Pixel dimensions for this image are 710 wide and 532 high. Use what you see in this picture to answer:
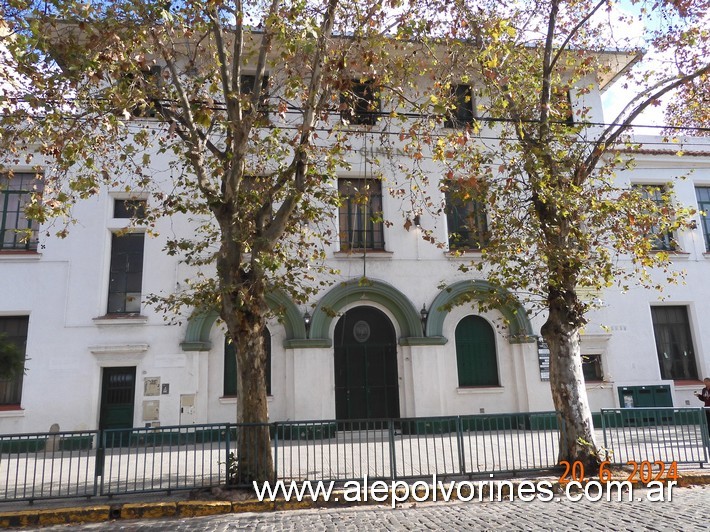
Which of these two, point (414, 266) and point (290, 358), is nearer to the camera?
point (290, 358)

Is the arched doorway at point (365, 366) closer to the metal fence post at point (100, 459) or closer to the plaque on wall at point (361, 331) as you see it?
the plaque on wall at point (361, 331)

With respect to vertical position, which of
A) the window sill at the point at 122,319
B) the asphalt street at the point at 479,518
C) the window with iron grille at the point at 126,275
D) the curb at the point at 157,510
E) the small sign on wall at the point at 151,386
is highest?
the window with iron grille at the point at 126,275

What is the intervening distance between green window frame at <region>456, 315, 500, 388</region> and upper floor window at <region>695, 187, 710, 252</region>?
7.90 m

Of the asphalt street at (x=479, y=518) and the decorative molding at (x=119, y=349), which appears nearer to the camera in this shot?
the asphalt street at (x=479, y=518)

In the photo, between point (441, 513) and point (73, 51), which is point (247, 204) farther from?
point (441, 513)

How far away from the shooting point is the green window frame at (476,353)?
589 inches

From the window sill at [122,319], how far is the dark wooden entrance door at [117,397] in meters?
1.21

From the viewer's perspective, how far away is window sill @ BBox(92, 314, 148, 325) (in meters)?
13.5

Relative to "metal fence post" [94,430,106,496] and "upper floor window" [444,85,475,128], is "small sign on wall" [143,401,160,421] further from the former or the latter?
"upper floor window" [444,85,475,128]

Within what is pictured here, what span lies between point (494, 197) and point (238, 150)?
187 inches

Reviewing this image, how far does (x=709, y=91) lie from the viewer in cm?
1122

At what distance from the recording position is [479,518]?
6922 millimetres

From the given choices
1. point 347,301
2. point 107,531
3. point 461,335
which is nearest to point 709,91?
point 461,335

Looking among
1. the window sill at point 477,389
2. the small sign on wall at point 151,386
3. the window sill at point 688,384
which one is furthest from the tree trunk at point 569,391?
the small sign on wall at point 151,386
